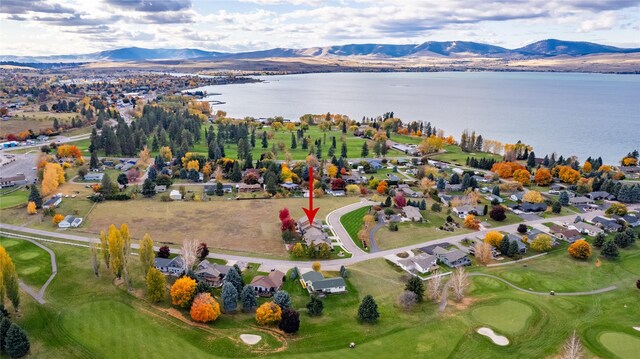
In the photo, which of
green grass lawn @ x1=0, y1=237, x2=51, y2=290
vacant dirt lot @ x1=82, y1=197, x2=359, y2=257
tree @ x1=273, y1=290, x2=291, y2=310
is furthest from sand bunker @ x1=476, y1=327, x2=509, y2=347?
green grass lawn @ x1=0, y1=237, x2=51, y2=290

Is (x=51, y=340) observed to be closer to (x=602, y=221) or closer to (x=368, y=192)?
(x=368, y=192)

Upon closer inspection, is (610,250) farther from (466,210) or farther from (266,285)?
(266,285)

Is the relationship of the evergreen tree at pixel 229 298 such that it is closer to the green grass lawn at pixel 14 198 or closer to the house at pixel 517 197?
the green grass lawn at pixel 14 198

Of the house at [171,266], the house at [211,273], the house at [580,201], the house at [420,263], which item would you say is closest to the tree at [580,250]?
the house at [420,263]

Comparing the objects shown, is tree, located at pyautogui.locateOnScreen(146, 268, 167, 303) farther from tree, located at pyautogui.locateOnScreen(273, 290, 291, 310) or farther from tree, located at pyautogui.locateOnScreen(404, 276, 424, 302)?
tree, located at pyautogui.locateOnScreen(404, 276, 424, 302)

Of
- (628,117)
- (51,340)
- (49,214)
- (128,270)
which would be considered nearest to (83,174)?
(49,214)
